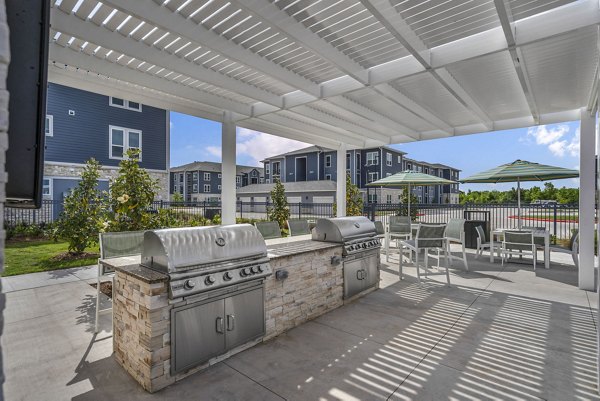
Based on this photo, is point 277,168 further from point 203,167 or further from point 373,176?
point 373,176

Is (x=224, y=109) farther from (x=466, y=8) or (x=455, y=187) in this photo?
(x=455, y=187)

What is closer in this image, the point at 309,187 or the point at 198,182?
the point at 309,187

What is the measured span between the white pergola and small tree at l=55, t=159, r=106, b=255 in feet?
A: 11.5

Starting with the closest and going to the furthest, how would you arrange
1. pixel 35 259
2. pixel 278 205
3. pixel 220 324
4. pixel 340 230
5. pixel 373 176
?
pixel 220 324
pixel 340 230
pixel 35 259
pixel 278 205
pixel 373 176

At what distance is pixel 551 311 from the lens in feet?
13.5

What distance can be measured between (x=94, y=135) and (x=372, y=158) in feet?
68.6

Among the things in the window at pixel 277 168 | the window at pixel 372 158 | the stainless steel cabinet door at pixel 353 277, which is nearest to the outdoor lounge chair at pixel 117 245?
the stainless steel cabinet door at pixel 353 277

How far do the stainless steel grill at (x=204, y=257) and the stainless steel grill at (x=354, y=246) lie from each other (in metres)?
1.51

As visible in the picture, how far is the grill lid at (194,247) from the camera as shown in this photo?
8.36ft

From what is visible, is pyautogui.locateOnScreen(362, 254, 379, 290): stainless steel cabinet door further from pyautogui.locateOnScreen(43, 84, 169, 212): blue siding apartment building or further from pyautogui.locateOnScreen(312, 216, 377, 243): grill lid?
pyautogui.locateOnScreen(43, 84, 169, 212): blue siding apartment building

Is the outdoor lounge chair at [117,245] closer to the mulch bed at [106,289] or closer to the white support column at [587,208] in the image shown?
the mulch bed at [106,289]

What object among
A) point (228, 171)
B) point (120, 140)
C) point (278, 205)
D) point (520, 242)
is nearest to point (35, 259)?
point (228, 171)

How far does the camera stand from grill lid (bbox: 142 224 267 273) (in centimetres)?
255

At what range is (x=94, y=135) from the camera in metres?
12.9
